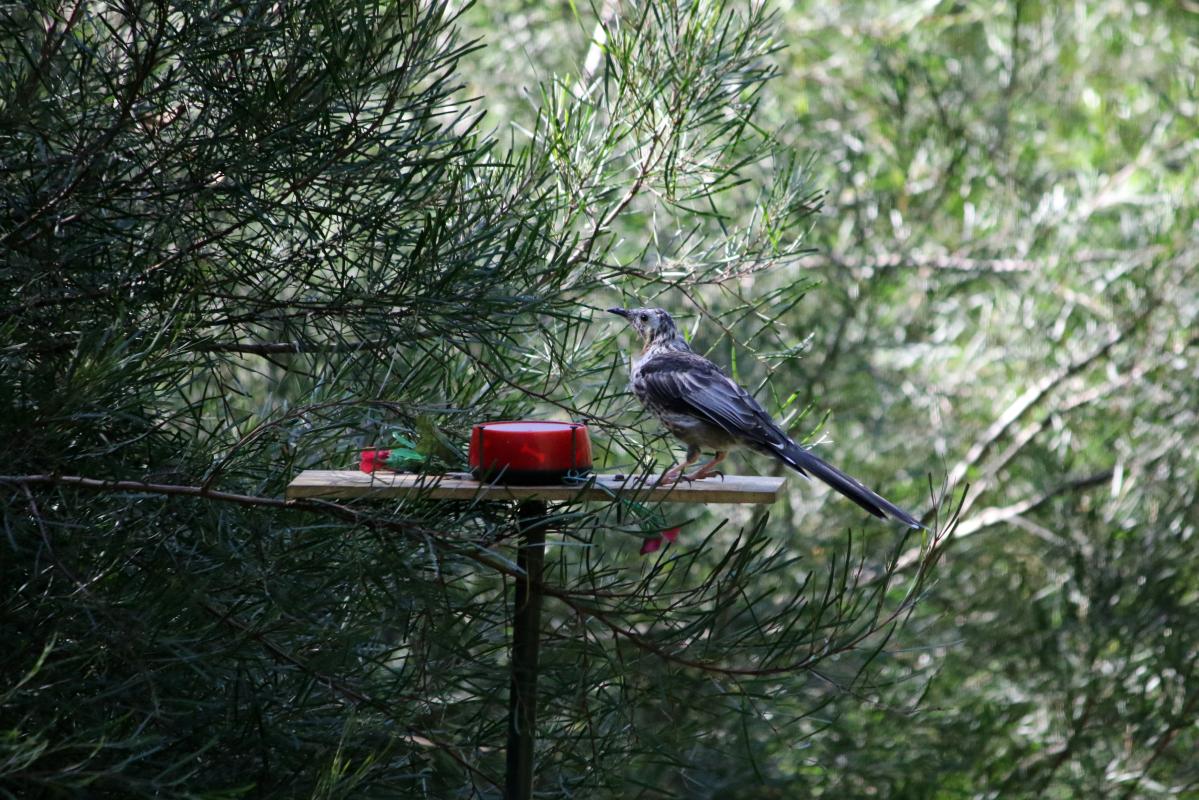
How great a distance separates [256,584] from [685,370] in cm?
95

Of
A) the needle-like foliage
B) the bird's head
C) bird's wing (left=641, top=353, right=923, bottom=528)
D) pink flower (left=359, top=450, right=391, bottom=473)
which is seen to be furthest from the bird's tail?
pink flower (left=359, top=450, right=391, bottom=473)

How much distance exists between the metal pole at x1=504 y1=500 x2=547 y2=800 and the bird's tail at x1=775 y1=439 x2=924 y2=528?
51 cm

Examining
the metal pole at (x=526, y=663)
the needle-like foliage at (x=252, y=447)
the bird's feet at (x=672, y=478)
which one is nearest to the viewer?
the needle-like foliage at (x=252, y=447)

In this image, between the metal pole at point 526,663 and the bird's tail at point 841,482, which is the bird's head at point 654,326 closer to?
the bird's tail at point 841,482

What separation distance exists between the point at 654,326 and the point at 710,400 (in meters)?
0.37

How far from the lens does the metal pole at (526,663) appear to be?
1.89m

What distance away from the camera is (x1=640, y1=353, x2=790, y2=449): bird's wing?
95.0 inches

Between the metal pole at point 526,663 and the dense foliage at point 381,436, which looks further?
the metal pole at point 526,663

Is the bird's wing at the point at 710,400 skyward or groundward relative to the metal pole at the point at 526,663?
skyward

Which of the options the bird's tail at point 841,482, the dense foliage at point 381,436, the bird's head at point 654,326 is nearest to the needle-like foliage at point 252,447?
the dense foliage at point 381,436

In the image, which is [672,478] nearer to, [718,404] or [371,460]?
[718,404]

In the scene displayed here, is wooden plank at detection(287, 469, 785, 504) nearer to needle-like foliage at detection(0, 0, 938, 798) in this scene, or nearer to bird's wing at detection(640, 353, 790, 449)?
needle-like foliage at detection(0, 0, 938, 798)

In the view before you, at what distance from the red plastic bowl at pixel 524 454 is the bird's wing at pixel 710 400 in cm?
48

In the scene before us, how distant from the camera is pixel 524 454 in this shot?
6.24 ft
